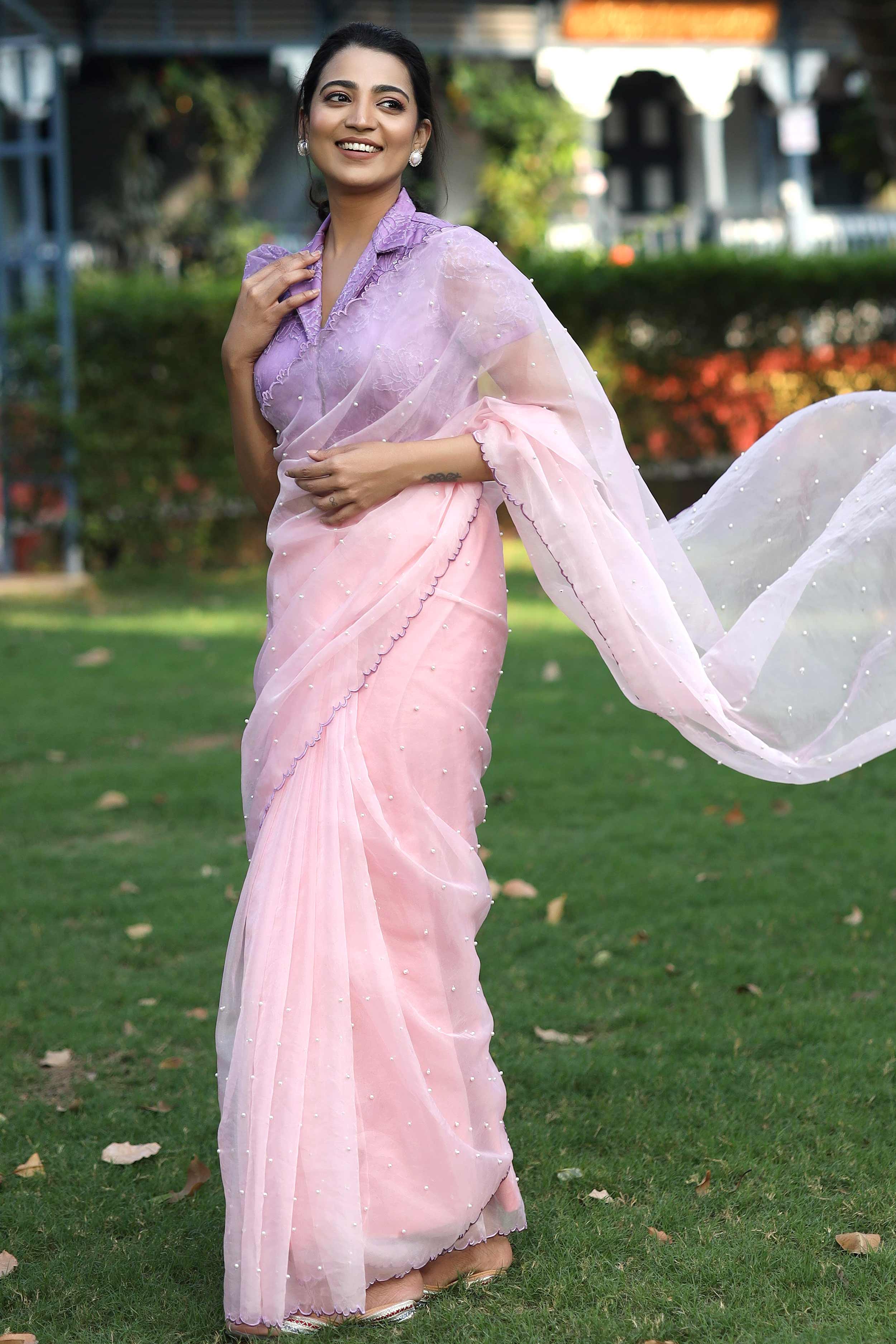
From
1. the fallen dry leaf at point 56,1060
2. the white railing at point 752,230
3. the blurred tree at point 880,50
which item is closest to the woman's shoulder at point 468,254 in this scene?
the fallen dry leaf at point 56,1060

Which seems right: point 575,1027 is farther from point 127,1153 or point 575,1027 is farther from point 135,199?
point 135,199

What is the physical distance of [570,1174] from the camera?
3.21m

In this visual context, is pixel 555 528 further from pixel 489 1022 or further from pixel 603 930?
pixel 603 930

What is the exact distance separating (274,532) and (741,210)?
18.7 m

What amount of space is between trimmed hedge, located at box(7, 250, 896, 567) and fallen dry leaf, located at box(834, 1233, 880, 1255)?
9125 mm

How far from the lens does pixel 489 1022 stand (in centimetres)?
285

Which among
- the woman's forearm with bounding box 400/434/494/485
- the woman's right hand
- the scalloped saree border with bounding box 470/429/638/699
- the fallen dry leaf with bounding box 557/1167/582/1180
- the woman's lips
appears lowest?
the fallen dry leaf with bounding box 557/1167/582/1180

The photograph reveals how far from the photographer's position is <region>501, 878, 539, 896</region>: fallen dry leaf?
4.97 m

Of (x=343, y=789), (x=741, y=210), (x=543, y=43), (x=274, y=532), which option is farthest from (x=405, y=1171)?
(x=741, y=210)

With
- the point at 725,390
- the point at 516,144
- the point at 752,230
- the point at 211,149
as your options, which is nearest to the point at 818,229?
the point at 752,230

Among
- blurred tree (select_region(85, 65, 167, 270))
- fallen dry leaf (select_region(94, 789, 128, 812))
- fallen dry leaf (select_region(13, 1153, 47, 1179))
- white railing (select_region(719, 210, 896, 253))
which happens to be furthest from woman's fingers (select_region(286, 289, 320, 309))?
white railing (select_region(719, 210, 896, 253))

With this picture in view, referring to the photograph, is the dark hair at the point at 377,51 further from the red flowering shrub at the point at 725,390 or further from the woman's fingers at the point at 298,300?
the red flowering shrub at the point at 725,390

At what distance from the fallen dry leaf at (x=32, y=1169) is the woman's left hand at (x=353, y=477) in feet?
5.17

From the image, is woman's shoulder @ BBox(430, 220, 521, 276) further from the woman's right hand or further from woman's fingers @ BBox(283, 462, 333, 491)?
woman's fingers @ BBox(283, 462, 333, 491)
